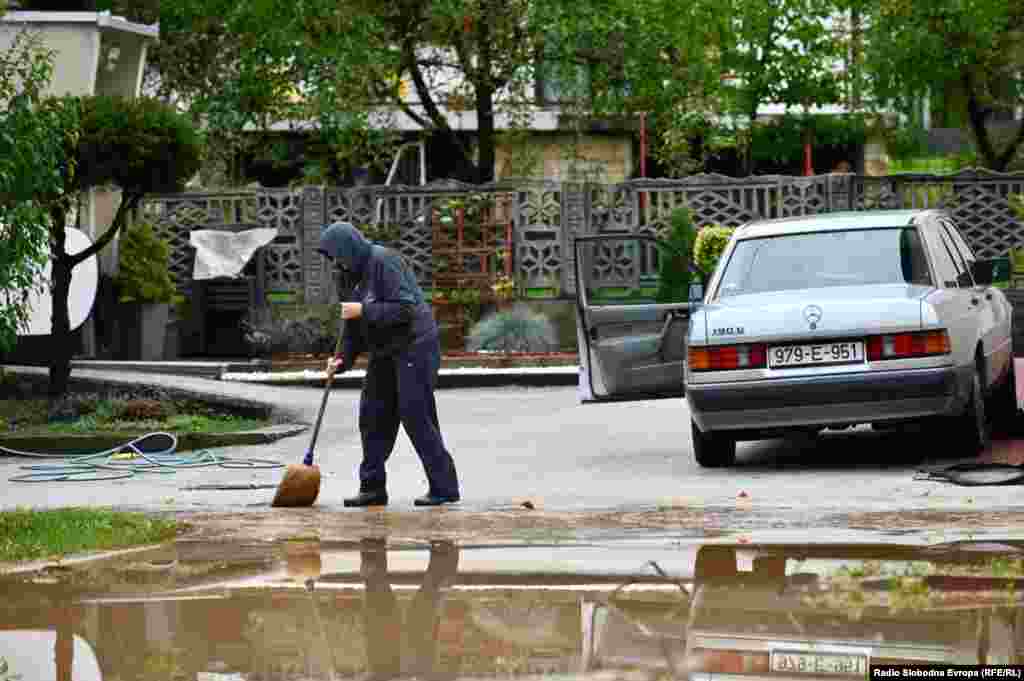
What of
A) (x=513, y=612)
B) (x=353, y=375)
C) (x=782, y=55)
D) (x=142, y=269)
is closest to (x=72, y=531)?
(x=513, y=612)

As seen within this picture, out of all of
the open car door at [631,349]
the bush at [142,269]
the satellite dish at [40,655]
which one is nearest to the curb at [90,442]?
the open car door at [631,349]

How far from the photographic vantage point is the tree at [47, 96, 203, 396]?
752 inches

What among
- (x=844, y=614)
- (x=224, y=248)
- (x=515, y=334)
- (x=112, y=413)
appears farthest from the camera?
(x=224, y=248)

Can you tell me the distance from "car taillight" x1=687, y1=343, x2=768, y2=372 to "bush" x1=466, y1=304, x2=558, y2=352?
41.1ft

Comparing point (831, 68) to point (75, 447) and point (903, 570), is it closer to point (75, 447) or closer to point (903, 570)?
point (75, 447)

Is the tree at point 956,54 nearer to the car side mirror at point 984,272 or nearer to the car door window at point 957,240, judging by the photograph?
the car door window at point 957,240

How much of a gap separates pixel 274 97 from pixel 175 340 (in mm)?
5198

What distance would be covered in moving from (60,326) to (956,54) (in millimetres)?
21017

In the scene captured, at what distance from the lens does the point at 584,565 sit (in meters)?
9.83

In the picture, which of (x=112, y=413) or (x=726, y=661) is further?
(x=112, y=413)

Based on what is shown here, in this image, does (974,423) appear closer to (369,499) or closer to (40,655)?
(369,499)

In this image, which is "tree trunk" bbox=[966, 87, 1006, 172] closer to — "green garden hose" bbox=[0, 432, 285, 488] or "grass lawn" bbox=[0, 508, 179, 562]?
"green garden hose" bbox=[0, 432, 285, 488]

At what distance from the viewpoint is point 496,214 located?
28609 millimetres

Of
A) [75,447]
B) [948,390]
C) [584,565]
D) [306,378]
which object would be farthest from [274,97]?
[584,565]
